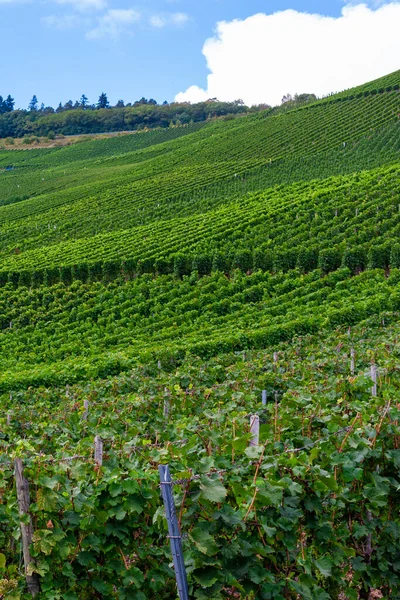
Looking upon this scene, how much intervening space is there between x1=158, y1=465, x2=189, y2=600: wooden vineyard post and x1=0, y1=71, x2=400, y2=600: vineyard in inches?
8.3

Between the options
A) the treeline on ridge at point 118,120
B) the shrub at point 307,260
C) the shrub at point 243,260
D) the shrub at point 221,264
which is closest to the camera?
the shrub at point 307,260

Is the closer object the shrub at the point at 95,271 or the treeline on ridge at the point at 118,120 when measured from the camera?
the shrub at the point at 95,271

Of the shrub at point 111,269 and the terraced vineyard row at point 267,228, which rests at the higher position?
the terraced vineyard row at point 267,228

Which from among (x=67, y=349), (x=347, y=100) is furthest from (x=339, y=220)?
(x=347, y=100)

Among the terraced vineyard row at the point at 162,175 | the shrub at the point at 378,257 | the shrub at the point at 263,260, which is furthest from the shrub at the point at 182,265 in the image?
the terraced vineyard row at the point at 162,175

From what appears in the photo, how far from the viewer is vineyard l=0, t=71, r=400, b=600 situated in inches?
171

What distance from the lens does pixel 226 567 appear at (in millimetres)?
4254

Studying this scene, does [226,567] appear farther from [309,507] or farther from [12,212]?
[12,212]

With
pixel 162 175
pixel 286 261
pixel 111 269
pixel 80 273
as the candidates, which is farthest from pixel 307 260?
pixel 162 175

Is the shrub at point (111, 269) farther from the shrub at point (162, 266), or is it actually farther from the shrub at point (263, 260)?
the shrub at point (263, 260)

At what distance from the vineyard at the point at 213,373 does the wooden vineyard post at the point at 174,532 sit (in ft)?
0.69

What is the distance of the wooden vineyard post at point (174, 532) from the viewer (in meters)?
3.80

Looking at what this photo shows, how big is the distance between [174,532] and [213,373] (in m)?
10.3

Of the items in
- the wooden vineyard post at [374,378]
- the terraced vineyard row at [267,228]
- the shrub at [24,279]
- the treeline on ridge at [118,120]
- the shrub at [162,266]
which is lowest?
the shrub at [24,279]
